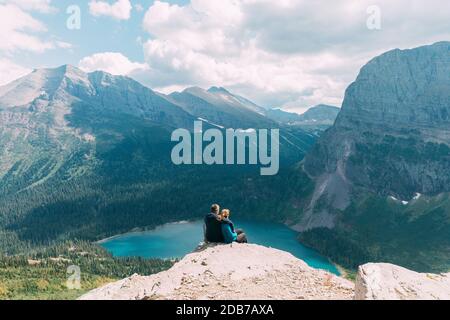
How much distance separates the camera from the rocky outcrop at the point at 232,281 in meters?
21.5

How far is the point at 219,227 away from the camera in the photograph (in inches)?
1209

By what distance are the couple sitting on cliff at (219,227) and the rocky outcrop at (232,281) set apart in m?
1.50

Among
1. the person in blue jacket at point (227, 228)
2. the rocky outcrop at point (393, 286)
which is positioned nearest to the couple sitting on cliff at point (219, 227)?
the person in blue jacket at point (227, 228)

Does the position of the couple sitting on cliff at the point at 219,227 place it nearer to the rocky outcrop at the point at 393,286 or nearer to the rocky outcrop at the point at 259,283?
the rocky outcrop at the point at 259,283

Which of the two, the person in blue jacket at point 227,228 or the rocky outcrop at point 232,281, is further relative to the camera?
the person in blue jacket at point 227,228

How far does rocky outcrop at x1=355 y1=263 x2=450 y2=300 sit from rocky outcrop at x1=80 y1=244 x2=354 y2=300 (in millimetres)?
2426

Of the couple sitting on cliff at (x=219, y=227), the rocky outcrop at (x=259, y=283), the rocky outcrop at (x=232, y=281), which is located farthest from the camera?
the couple sitting on cliff at (x=219, y=227)

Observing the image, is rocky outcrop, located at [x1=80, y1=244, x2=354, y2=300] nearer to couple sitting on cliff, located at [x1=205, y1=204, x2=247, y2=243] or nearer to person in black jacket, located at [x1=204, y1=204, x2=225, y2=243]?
couple sitting on cliff, located at [x1=205, y1=204, x2=247, y2=243]

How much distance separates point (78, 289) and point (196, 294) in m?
123

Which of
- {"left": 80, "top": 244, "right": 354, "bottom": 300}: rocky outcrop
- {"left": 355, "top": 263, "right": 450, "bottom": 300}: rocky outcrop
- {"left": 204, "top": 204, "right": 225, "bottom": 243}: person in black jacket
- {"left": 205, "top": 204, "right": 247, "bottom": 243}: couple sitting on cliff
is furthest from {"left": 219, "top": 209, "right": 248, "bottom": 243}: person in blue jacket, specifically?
{"left": 355, "top": 263, "right": 450, "bottom": 300}: rocky outcrop

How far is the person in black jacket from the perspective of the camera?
3000 cm

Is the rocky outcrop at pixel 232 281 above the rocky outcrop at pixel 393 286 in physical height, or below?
below
